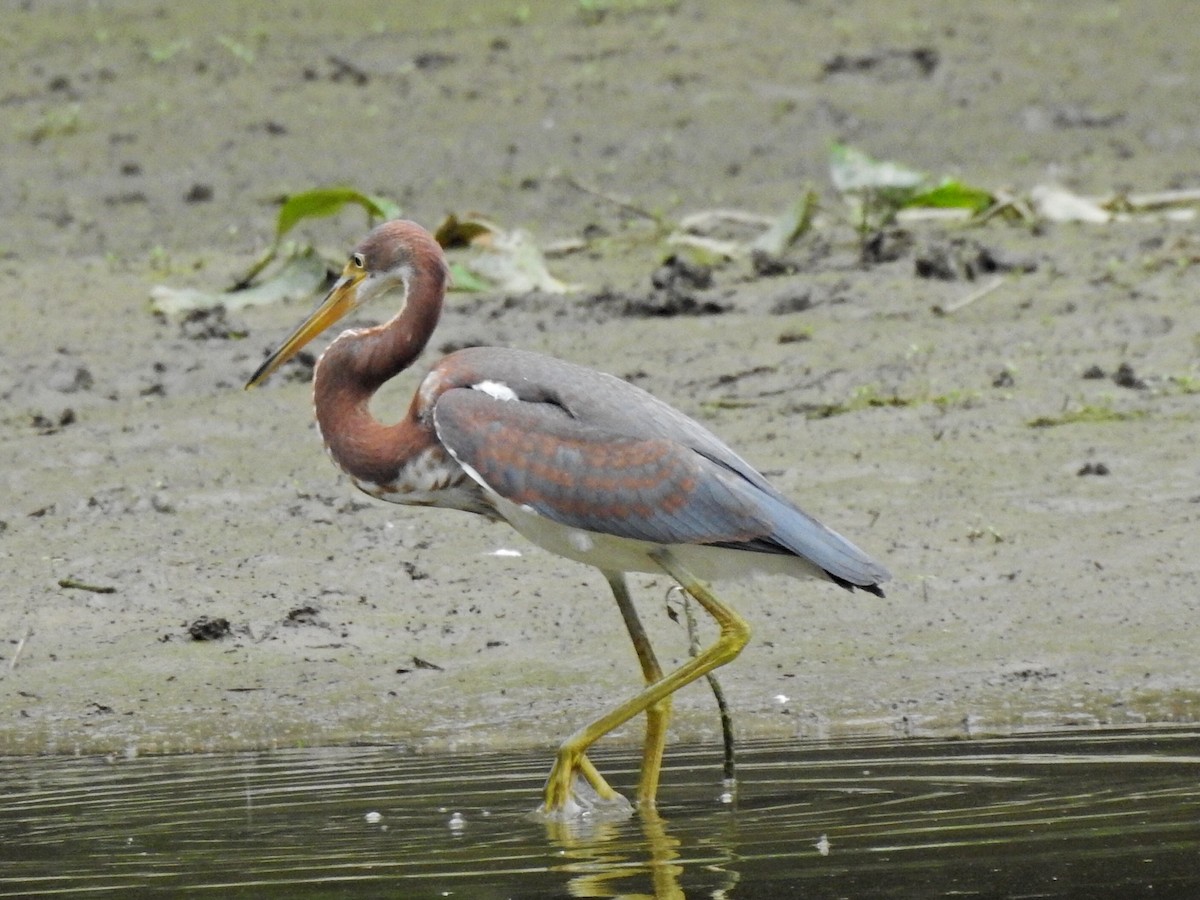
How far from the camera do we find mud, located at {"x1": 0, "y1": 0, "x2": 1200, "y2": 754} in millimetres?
7027

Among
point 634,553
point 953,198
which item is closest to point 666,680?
point 634,553

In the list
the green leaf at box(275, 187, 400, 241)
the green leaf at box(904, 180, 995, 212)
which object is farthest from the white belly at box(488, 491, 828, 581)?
the green leaf at box(904, 180, 995, 212)

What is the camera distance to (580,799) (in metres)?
5.74

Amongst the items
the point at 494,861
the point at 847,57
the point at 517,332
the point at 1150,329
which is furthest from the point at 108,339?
the point at 847,57

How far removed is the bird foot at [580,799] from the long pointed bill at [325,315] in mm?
1509

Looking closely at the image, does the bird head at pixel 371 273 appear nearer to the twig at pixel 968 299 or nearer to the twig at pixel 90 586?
the twig at pixel 90 586

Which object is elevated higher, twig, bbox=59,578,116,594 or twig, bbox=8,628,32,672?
twig, bbox=59,578,116,594

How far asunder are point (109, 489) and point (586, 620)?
216 cm

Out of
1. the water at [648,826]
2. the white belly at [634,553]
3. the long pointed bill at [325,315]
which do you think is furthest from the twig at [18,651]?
the white belly at [634,553]

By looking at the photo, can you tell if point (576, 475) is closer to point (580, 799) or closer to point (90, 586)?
point (580, 799)

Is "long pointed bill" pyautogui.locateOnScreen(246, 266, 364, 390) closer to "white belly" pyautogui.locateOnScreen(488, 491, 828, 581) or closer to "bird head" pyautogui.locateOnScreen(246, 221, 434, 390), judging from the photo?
"bird head" pyautogui.locateOnScreen(246, 221, 434, 390)

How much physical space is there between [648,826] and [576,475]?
957 mm

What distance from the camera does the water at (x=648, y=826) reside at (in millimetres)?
4793

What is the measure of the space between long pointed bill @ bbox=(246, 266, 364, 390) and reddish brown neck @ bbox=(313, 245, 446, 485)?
12.0 inches
